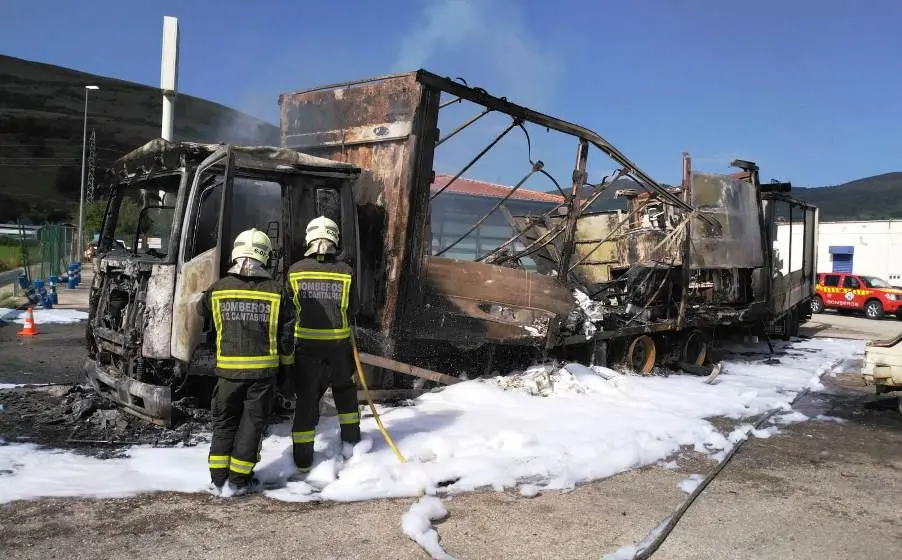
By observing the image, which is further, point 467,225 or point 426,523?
point 467,225

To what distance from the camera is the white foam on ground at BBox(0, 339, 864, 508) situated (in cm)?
404

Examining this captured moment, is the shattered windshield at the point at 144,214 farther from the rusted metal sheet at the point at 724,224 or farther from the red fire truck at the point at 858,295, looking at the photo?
the red fire truck at the point at 858,295

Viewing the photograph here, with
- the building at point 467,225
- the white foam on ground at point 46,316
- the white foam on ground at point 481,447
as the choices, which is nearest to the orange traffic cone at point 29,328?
the white foam on ground at point 46,316

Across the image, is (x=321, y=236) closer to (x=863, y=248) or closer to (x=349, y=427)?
(x=349, y=427)

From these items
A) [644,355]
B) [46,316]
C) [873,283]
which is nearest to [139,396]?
[644,355]

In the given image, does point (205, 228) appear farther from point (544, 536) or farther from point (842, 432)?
point (842, 432)

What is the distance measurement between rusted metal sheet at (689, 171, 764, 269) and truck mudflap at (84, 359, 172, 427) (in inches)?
281

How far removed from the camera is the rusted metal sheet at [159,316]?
4555 mm

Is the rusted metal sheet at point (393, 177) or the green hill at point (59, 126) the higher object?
the green hill at point (59, 126)

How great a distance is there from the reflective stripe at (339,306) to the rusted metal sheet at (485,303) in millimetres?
1424

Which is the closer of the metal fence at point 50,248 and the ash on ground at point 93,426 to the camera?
the ash on ground at point 93,426

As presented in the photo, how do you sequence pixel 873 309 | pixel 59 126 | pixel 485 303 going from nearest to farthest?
pixel 485 303, pixel 873 309, pixel 59 126

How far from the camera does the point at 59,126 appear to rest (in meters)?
75.4

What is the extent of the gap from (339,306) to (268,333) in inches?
25.7
